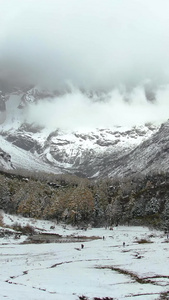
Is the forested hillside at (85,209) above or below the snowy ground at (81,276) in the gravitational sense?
above

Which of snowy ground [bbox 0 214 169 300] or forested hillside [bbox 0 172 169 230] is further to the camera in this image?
forested hillside [bbox 0 172 169 230]

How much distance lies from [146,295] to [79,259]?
1065 inches

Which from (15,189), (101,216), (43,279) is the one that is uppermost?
(15,189)

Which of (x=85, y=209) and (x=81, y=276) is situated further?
(x=85, y=209)

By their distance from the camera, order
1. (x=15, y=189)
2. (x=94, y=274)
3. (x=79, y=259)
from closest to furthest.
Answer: (x=94, y=274) < (x=79, y=259) < (x=15, y=189)

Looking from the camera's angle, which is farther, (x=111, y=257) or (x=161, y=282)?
(x=111, y=257)

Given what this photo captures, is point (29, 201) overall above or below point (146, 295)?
above

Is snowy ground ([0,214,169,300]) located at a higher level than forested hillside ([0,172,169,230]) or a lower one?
lower

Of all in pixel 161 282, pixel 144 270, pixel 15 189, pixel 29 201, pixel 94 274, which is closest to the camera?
pixel 161 282

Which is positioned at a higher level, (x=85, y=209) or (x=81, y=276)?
(x=85, y=209)

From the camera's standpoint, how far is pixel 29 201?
153750mm

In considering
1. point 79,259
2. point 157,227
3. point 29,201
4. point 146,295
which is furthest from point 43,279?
point 29,201

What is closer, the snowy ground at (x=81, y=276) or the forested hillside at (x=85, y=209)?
the snowy ground at (x=81, y=276)

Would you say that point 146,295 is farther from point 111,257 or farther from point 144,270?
point 111,257
